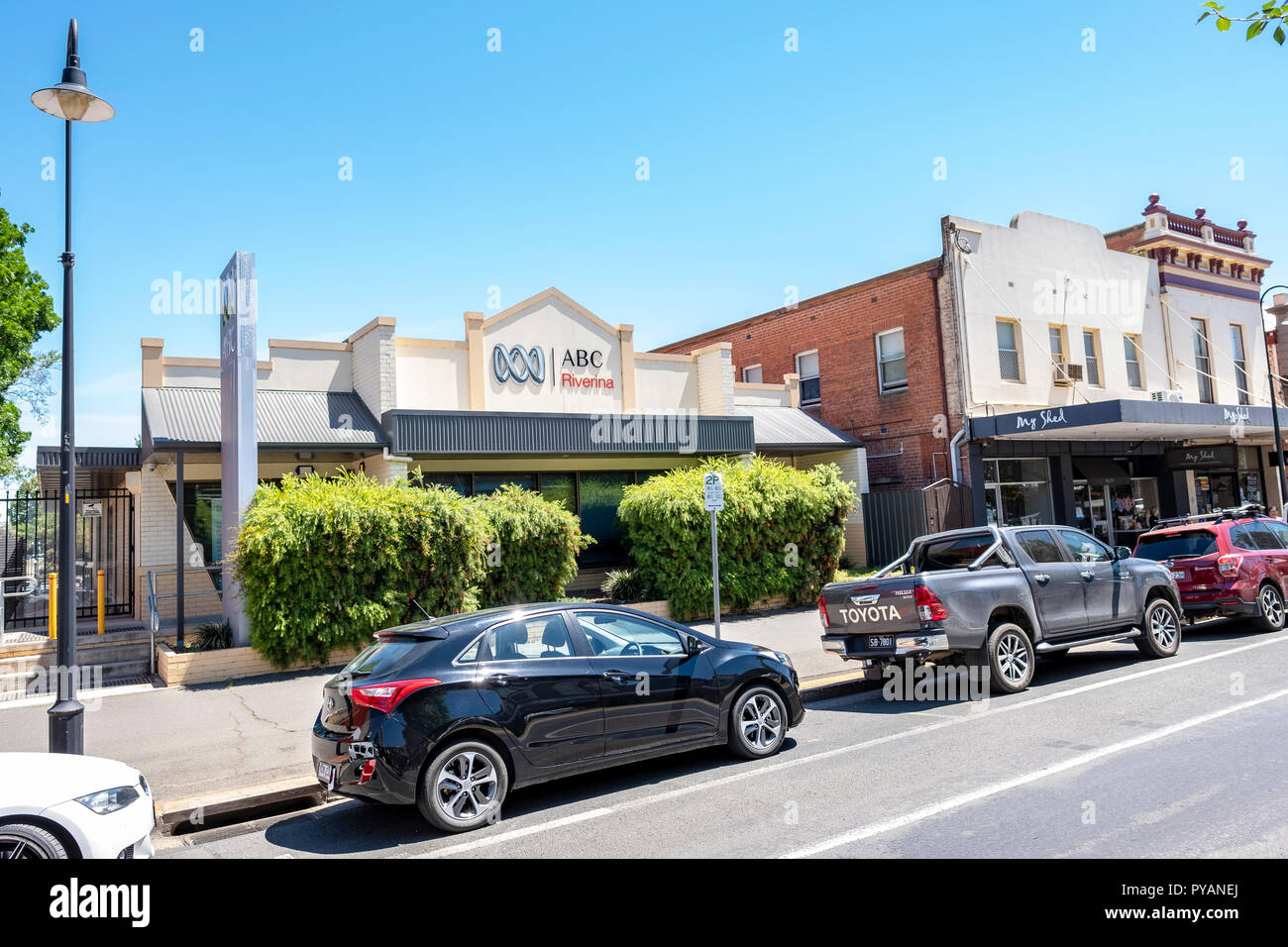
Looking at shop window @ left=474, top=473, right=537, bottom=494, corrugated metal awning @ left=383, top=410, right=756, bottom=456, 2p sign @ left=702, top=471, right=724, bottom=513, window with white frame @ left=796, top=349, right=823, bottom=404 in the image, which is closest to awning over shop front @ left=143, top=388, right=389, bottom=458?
corrugated metal awning @ left=383, top=410, right=756, bottom=456

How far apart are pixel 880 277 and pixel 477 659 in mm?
18992

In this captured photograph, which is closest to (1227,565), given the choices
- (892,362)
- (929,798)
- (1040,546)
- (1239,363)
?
(1040,546)

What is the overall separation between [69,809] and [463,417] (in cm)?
1194

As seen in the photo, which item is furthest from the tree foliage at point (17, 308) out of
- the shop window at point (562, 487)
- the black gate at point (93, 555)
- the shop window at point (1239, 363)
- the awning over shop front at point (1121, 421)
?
the shop window at point (1239, 363)

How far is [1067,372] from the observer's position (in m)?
22.6

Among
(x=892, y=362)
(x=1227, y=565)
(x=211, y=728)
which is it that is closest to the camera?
(x=211, y=728)

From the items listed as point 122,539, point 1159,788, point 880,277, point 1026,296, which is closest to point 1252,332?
point 1026,296

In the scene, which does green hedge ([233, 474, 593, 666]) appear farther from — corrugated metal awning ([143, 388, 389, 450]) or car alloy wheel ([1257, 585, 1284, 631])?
car alloy wheel ([1257, 585, 1284, 631])

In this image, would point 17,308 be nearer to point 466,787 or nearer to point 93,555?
point 93,555

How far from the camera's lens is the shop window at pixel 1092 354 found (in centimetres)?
2364

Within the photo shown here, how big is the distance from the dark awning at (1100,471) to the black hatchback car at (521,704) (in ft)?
63.1

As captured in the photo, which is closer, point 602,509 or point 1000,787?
point 1000,787

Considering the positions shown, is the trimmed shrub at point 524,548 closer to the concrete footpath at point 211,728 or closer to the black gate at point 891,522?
the concrete footpath at point 211,728
